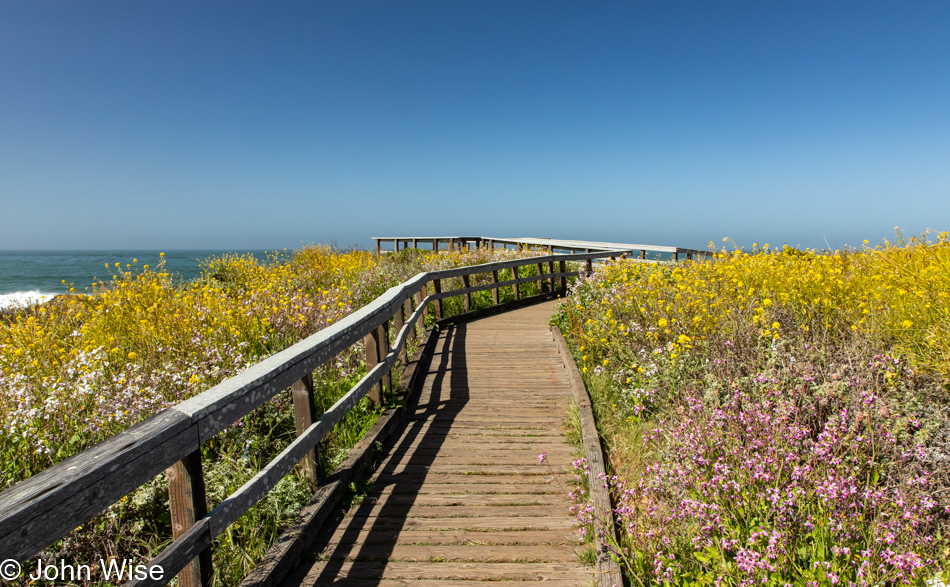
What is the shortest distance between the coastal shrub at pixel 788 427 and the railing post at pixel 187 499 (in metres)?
2.31

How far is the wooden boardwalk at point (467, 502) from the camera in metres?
3.28

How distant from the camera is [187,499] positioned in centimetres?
236

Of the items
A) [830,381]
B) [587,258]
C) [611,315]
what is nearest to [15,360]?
[611,315]

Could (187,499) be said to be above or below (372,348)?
below

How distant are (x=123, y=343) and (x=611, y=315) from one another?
275 inches

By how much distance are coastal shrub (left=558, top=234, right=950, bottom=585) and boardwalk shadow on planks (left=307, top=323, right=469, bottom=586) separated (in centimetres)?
169

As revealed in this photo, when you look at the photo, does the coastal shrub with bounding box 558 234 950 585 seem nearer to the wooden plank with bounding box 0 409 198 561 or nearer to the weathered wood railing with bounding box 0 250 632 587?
the weathered wood railing with bounding box 0 250 632 587

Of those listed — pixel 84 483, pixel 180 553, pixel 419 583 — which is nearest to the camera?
pixel 84 483

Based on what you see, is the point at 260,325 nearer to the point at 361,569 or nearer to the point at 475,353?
the point at 475,353

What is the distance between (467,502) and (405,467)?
867 mm

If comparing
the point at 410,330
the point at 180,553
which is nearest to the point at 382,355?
the point at 410,330

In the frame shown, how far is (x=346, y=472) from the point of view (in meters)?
4.11

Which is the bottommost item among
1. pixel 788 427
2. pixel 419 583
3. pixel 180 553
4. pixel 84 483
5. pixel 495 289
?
pixel 419 583

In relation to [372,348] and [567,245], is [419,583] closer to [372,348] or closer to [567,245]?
[372,348]
